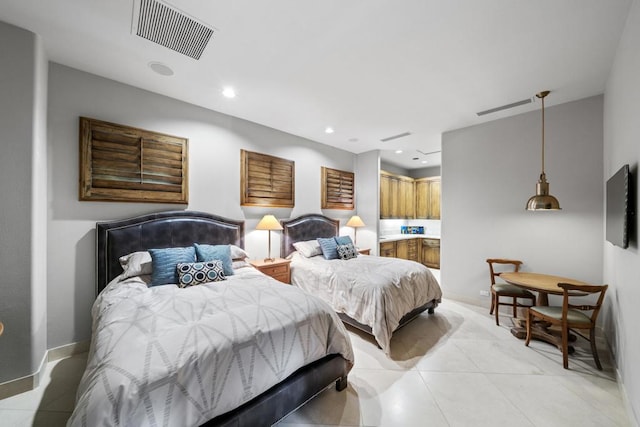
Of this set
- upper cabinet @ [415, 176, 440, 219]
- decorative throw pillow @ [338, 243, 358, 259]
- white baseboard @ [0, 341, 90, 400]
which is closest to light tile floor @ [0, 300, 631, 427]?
white baseboard @ [0, 341, 90, 400]

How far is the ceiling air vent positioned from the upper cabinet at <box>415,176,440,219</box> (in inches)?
249

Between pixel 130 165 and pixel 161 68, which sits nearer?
pixel 161 68

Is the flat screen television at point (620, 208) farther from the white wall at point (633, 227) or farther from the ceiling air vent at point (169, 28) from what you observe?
the ceiling air vent at point (169, 28)

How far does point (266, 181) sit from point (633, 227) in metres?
3.90

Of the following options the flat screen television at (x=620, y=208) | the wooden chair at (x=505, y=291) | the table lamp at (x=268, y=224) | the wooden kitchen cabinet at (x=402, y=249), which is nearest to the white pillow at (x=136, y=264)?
the table lamp at (x=268, y=224)

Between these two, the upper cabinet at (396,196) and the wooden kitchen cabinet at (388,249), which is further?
the upper cabinet at (396,196)

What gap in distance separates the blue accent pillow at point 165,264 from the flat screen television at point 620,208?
12.4 feet

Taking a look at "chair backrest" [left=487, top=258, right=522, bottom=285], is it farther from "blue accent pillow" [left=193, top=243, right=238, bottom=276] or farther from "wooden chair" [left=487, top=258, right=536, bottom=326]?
"blue accent pillow" [left=193, top=243, right=238, bottom=276]

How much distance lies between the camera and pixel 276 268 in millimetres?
3557

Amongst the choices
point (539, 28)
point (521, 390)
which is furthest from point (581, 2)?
point (521, 390)

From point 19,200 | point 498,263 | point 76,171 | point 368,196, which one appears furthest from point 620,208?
point 76,171

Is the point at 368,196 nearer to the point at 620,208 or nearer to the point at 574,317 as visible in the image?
the point at 574,317

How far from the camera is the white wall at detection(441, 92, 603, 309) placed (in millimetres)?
3039

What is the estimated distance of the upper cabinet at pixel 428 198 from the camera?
676cm
